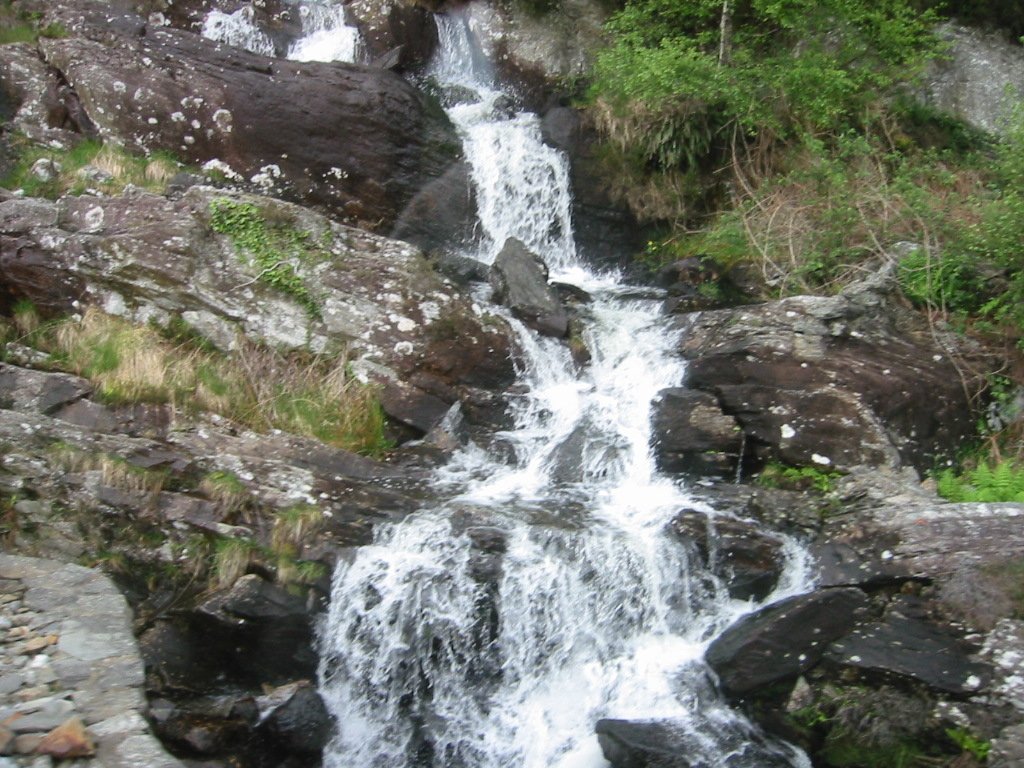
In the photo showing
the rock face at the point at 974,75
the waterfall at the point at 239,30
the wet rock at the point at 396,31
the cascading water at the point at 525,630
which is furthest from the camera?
the wet rock at the point at 396,31

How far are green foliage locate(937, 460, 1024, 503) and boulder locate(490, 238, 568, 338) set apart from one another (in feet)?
13.5

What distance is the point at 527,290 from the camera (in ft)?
34.4

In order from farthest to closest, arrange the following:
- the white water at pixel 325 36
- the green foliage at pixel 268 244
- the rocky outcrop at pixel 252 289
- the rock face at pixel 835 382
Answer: the white water at pixel 325 36
the green foliage at pixel 268 244
the rocky outcrop at pixel 252 289
the rock face at pixel 835 382

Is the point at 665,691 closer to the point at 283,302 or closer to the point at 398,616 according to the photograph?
the point at 398,616

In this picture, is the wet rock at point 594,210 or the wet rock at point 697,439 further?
the wet rock at point 594,210

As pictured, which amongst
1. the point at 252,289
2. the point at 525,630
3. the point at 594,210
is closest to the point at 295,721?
the point at 525,630

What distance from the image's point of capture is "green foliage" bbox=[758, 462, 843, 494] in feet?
26.8

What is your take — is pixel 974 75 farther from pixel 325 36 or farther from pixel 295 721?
pixel 295 721

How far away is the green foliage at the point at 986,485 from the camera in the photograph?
7625 millimetres

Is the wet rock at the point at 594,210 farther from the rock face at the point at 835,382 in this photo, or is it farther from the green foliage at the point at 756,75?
the rock face at the point at 835,382

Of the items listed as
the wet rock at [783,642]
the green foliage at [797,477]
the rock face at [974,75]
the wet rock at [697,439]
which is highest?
the rock face at [974,75]

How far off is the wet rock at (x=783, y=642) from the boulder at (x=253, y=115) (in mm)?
7269

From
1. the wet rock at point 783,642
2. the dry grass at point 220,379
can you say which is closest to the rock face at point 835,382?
the wet rock at point 783,642

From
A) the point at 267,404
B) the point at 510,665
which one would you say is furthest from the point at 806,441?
the point at 267,404
